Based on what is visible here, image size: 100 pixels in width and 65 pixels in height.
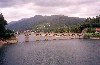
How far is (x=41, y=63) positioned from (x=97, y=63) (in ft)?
72.5

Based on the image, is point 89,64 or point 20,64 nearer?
point 89,64

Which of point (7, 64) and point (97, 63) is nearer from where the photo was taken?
point (97, 63)

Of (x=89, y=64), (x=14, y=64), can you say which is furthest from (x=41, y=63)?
(x=89, y=64)

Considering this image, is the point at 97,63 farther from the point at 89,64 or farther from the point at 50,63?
the point at 50,63

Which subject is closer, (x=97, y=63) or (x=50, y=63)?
(x=97, y=63)

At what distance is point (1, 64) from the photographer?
353ft

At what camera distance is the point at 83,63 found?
102000 millimetres

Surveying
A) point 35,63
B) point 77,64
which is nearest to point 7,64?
point 35,63

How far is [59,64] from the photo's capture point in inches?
4023

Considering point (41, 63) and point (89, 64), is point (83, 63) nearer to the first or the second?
point (89, 64)

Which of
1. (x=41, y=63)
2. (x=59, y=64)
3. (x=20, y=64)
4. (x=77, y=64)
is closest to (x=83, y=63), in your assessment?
(x=77, y=64)

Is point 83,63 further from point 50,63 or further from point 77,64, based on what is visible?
point 50,63

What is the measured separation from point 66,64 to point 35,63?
13560 mm

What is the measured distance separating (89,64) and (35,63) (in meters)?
22.1
